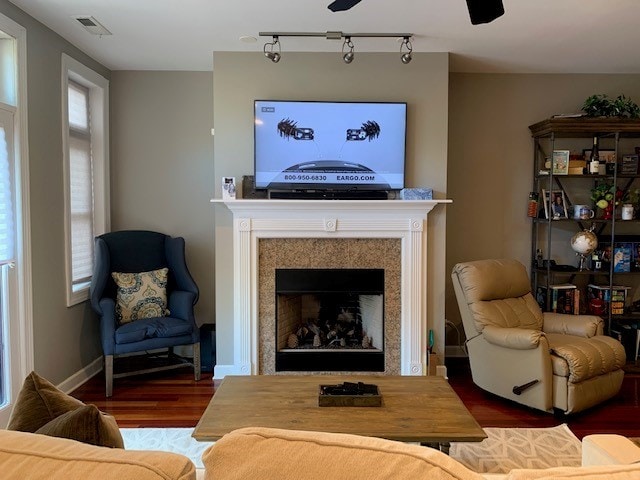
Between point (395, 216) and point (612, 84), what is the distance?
254 centimetres

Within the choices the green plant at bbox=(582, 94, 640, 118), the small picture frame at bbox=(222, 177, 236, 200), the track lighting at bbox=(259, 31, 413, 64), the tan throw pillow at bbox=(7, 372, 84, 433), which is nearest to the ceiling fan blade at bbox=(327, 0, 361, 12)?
the track lighting at bbox=(259, 31, 413, 64)

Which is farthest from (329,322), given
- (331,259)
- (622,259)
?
(622,259)

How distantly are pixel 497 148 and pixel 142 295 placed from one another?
11.4ft

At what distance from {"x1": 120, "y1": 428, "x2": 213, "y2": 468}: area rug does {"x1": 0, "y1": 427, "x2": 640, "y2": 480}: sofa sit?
2.04 m

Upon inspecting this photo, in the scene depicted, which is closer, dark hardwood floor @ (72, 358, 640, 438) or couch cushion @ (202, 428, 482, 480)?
couch cushion @ (202, 428, 482, 480)

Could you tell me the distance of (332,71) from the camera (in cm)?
395

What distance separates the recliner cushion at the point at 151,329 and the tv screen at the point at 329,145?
130 cm

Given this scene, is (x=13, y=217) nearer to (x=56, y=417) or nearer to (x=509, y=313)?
(x=56, y=417)

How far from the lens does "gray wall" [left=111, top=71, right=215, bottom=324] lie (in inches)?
178

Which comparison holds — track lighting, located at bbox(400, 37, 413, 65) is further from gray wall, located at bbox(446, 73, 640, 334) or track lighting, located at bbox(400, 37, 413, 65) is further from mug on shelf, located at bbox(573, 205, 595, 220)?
mug on shelf, located at bbox(573, 205, 595, 220)

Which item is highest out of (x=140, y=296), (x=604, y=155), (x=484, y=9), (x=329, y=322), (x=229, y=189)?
(x=484, y=9)

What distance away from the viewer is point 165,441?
9.59ft

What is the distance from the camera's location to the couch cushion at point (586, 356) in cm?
321

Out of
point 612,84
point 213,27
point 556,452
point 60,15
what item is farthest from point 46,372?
point 612,84
